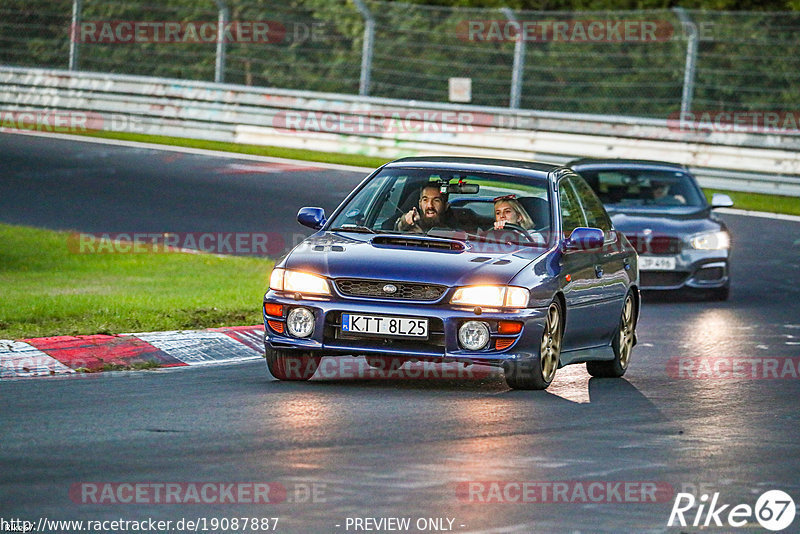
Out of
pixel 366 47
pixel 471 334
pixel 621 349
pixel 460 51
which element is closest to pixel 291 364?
pixel 471 334

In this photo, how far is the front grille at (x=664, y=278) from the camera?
16.8 metres

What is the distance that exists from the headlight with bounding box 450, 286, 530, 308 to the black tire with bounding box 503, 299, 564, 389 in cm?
29

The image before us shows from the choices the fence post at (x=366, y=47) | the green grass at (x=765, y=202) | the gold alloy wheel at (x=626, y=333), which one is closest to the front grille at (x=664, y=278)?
the gold alloy wheel at (x=626, y=333)

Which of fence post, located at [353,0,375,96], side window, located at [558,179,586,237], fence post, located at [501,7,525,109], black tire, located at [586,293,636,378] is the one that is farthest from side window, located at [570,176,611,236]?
fence post, located at [353,0,375,96]

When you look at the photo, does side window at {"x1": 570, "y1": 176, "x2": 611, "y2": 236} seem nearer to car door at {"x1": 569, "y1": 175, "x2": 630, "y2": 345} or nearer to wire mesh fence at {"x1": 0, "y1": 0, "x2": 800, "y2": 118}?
car door at {"x1": 569, "y1": 175, "x2": 630, "y2": 345}

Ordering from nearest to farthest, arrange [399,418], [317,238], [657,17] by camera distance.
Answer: [399,418], [317,238], [657,17]

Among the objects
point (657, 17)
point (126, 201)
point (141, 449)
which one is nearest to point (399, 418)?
point (141, 449)

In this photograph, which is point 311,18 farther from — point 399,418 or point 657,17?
point 399,418

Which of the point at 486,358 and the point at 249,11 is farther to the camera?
the point at 249,11

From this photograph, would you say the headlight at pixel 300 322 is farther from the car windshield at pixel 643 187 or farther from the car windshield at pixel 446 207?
the car windshield at pixel 643 187

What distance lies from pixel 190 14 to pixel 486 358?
25.9 metres

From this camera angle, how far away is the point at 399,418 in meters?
8.84

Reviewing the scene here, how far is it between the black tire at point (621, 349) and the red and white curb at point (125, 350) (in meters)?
2.43

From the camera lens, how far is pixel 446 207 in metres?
10.9
